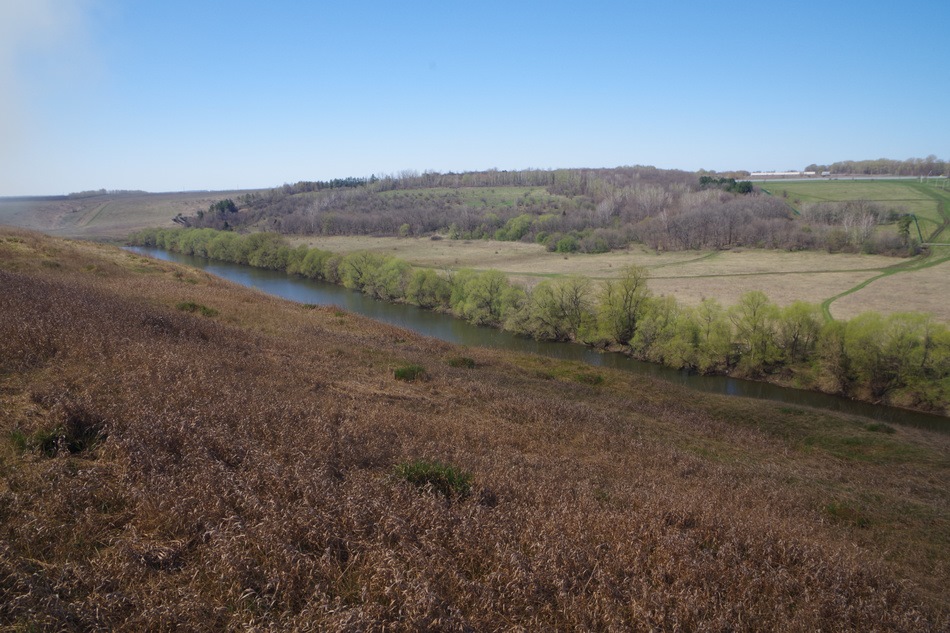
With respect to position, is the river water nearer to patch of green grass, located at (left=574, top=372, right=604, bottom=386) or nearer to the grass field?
patch of green grass, located at (left=574, top=372, right=604, bottom=386)

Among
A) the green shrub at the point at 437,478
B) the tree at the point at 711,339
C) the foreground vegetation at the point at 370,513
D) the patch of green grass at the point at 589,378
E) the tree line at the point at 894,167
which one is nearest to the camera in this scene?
the foreground vegetation at the point at 370,513

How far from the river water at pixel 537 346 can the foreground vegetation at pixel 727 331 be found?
88 cm

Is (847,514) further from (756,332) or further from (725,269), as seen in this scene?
(725,269)

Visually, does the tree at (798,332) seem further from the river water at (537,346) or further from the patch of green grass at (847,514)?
the patch of green grass at (847,514)

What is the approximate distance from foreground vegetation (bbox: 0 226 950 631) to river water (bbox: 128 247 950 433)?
19.9 meters

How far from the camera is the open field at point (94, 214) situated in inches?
2559

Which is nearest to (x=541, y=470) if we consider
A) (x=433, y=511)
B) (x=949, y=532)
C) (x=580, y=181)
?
(x=433, y=511)

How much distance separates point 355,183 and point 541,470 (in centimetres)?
17244

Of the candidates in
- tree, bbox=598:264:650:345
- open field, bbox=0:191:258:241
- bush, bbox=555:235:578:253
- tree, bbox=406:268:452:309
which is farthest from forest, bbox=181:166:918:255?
tree, bbox=598:264:650:345

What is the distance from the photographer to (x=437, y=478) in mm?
6336

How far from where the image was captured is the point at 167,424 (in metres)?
6.26

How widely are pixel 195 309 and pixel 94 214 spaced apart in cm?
12100

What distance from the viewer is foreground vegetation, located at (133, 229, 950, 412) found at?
95.5 feet

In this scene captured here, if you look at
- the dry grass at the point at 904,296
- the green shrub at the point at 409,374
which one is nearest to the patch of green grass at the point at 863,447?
the green shrub at the point at 409,374
